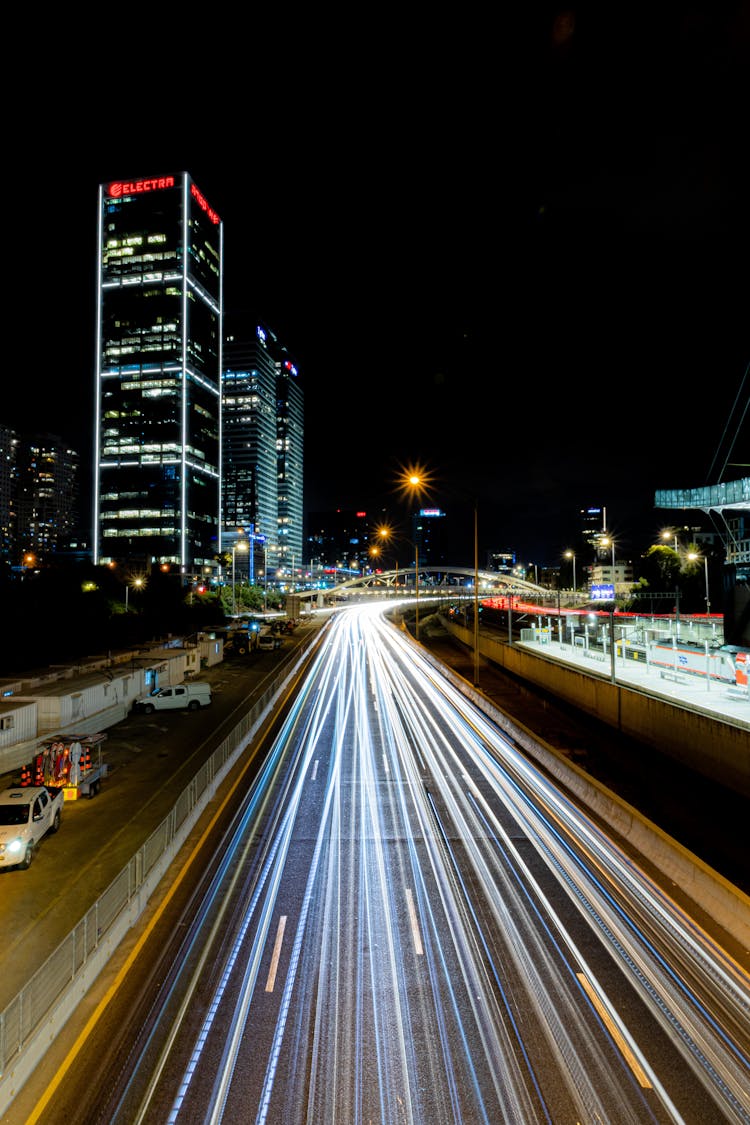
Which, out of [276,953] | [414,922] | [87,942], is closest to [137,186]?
[87,942]

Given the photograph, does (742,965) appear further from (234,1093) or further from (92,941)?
(92,941)

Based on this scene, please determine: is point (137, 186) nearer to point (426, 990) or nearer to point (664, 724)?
point (664, 724)

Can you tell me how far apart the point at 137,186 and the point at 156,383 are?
64.3 meters

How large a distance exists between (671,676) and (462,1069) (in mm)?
22222

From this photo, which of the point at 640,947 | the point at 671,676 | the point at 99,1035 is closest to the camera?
the point at 99,1035

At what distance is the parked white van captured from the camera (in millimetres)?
27797

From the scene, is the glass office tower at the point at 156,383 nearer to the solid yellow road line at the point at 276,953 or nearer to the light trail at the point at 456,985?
the light trail at the point at 456,985

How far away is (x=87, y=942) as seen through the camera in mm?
8289

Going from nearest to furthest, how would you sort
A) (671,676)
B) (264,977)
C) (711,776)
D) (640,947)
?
1. (264,977)
2. (640,947)
3. (711,776)
4. (671,676)

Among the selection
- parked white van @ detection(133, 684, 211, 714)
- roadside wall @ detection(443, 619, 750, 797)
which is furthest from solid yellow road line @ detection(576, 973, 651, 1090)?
parked white van @ detection(133, 684, 211, 714)

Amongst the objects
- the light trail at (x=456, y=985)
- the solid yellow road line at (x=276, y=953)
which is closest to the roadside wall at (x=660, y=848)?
the light trail at (x=456, y=985)

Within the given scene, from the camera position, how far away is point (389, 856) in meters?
12.3

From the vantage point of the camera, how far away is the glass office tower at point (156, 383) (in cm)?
14275

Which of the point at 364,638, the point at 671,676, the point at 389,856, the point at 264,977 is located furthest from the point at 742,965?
the point at 364,638
